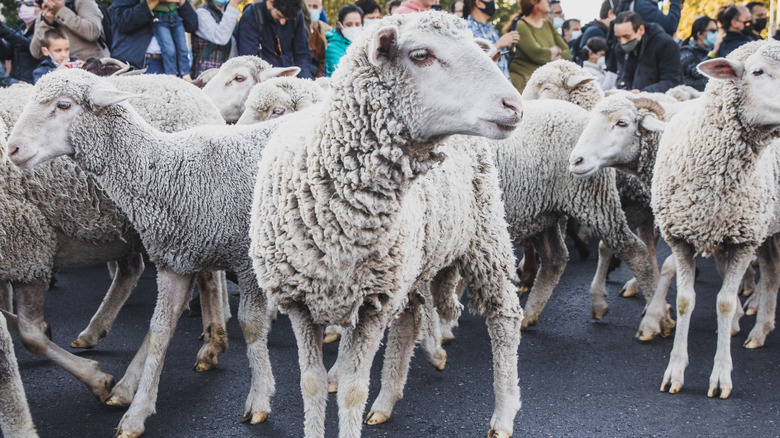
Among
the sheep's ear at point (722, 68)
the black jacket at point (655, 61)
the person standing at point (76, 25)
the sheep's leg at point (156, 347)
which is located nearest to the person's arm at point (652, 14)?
the black jacket at point (655, 61)

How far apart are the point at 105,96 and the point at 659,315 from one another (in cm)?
352

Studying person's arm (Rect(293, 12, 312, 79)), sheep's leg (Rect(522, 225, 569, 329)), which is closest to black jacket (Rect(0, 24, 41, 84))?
person's arm (Rect(293, 12, 312, 79))

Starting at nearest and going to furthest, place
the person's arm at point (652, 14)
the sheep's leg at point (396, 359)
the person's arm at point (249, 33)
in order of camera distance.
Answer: the sheep's leg at point (396, 359) < the person's arm at point (249, 33) < the person's arm at point (652, 14)

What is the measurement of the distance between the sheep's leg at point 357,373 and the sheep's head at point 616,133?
2.12m

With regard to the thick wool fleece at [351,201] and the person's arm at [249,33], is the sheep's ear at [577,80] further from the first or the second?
the thick wool fleece at [351,201]

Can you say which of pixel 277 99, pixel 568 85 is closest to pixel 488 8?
pixel 568 85

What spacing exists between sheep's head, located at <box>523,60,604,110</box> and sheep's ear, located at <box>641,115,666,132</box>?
1128 mm

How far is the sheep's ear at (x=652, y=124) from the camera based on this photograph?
470 centimetres

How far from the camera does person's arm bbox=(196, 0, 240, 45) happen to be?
22.7 ft

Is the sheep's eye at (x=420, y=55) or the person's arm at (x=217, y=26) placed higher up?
the sheep's eye at (x=420, y=55)

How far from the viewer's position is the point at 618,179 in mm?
5242

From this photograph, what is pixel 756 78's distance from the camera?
12.9 feet

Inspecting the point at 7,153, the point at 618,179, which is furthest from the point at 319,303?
the point at 618,179

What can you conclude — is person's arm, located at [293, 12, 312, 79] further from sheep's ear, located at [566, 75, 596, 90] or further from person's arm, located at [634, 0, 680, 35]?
person's arm, located at [634, 0, 680, 35]
